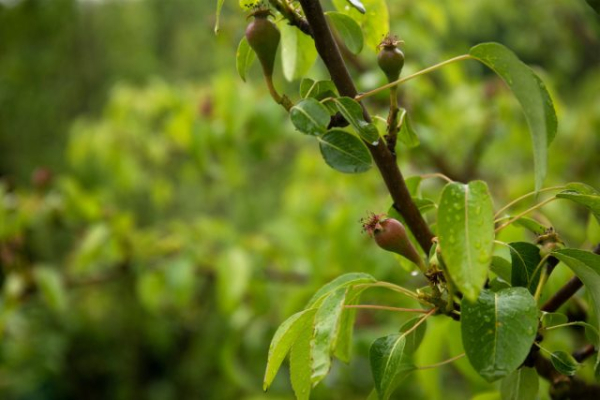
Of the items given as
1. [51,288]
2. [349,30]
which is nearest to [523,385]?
[349,30]

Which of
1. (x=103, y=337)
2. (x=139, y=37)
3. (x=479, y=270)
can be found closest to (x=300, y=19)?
(x=479, y=270)

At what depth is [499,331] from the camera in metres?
0.28

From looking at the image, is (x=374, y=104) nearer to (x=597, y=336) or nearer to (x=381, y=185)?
(x=381, y=185)

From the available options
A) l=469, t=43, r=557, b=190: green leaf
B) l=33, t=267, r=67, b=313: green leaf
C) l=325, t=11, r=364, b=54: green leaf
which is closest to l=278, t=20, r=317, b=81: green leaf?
l=325, t=11, r=364, b=54: green leaf

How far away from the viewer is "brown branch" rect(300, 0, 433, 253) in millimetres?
328

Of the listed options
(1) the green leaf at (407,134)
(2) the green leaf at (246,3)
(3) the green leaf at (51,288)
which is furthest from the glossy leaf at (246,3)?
(3) the green leaf at (51,288)

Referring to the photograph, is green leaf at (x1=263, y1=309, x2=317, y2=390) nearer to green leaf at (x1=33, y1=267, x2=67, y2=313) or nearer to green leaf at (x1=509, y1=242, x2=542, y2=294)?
green leaf at (x1=509, y1=242, x2=542, y2=294)

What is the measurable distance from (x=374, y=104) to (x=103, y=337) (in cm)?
243

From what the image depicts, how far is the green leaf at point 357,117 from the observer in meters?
0.32

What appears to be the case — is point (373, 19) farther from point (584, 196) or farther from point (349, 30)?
point (584, 196)

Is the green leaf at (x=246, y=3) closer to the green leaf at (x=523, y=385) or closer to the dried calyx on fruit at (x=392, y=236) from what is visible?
the dried calyx on fruit at (x=392, y=236)

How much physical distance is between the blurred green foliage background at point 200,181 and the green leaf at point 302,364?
0.24 metres

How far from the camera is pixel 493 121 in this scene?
4.07 ft

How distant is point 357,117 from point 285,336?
5.1 inches
